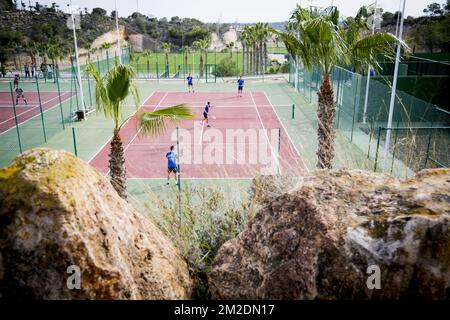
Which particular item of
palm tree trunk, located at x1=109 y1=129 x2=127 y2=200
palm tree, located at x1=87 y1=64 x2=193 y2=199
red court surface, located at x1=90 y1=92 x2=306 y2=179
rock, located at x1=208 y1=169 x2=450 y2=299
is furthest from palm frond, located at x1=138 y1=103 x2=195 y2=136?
rock, located at x1=208 y1=169 x2=450 y2=299

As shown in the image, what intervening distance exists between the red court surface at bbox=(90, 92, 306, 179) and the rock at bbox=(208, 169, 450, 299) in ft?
25.8

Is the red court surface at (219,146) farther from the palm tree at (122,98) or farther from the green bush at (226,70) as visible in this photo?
the green bush at (226,70)

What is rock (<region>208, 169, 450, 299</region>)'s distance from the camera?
3572mm

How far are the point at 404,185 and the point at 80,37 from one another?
3251 inches

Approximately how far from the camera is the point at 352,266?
3.63 meters

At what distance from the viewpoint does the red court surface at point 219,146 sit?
16.7m

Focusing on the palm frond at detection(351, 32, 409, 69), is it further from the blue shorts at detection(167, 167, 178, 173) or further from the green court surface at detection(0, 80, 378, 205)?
the blue shorts at detection(167, 167, 178, 173)

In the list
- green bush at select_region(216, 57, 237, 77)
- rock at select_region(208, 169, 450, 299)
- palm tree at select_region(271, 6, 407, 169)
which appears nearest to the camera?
rock at select_region(208, 169, 450, 299)

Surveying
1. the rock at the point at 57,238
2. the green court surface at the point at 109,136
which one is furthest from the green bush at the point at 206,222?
the green court surface at the point at 109,136

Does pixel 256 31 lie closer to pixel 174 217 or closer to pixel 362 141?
pixel 362 141

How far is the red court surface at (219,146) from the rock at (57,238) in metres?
8.40

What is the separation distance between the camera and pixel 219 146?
2016 centimetres

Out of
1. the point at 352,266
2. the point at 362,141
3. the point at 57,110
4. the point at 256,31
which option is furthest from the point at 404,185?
the point at 256,31

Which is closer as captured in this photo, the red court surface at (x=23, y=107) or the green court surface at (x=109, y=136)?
the green court surface at (x=109, y=136)
